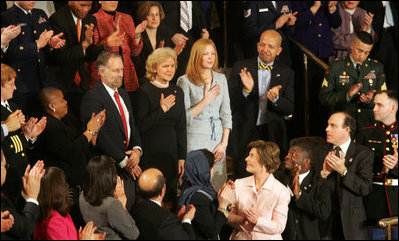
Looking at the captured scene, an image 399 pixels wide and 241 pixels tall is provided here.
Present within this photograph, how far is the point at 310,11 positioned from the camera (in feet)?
24.1

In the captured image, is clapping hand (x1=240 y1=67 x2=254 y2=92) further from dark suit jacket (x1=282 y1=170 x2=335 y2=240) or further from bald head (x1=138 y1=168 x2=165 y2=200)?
bald head (x1=138 y1=168 x2=165 y2=200)

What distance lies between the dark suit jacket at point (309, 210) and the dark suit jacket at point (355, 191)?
125 mm

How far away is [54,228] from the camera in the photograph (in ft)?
15.7

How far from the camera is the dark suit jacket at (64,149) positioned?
5.55 meters

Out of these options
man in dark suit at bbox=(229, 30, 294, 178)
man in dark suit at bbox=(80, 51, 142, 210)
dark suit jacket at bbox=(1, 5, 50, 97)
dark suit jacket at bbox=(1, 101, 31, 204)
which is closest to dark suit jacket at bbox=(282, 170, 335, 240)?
man in dark suit at bbox=(229, 30, 294, 178)

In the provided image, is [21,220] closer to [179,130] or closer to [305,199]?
[179,130]

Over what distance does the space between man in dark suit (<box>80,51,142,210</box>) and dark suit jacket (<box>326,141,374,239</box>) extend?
1.58 m

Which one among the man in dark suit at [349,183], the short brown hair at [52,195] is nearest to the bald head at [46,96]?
the short brown hair at [52,195]

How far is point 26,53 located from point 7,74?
510 mm

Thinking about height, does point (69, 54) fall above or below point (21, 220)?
above

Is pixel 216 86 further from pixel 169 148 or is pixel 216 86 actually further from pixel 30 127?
pixel 30 127

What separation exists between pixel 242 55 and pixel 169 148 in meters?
1.66

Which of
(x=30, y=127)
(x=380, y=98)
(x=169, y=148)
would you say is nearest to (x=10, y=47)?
(x=30, y=127)

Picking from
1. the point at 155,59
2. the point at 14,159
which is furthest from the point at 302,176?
the point at 14,159
